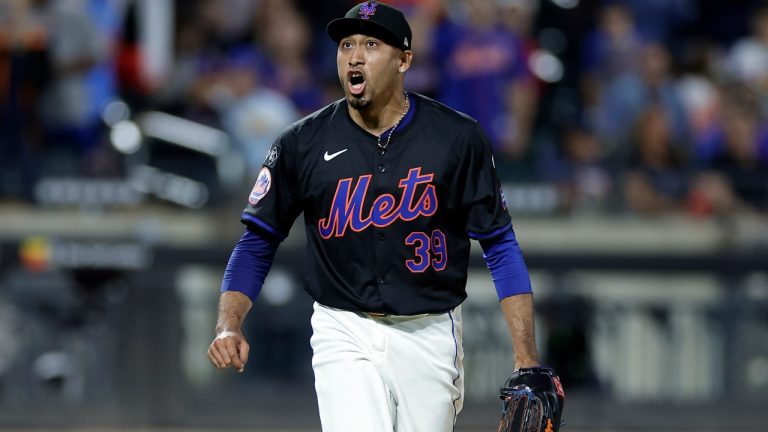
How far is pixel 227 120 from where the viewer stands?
10539 millimetres

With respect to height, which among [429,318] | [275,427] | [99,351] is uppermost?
[429,318]

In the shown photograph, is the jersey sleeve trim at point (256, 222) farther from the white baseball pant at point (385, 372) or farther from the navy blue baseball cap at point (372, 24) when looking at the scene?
the navy blue baseball cap at point (372, 24)

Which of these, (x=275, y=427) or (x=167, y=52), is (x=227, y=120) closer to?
(x=167, y=52)

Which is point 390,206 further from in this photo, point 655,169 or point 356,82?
point 655,169

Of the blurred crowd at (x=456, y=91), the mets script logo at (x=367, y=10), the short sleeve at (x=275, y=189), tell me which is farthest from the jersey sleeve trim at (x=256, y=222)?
the blurred crowd at (x=456, y=91)

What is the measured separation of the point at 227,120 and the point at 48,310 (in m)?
2.19

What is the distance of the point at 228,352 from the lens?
13.8 feet

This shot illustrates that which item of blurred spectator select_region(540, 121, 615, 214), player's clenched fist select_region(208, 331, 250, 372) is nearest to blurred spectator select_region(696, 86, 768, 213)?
blurred spectator select_region(540, 121, 615, 214)

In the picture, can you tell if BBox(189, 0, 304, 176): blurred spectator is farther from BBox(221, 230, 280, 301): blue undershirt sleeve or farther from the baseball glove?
the baseball glove

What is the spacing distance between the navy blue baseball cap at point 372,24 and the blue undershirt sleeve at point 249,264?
0.75m

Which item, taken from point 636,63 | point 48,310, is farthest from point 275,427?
point 636,63

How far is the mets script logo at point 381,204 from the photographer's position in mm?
4441

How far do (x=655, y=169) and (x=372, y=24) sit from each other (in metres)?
6.21

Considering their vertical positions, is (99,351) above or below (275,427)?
above
